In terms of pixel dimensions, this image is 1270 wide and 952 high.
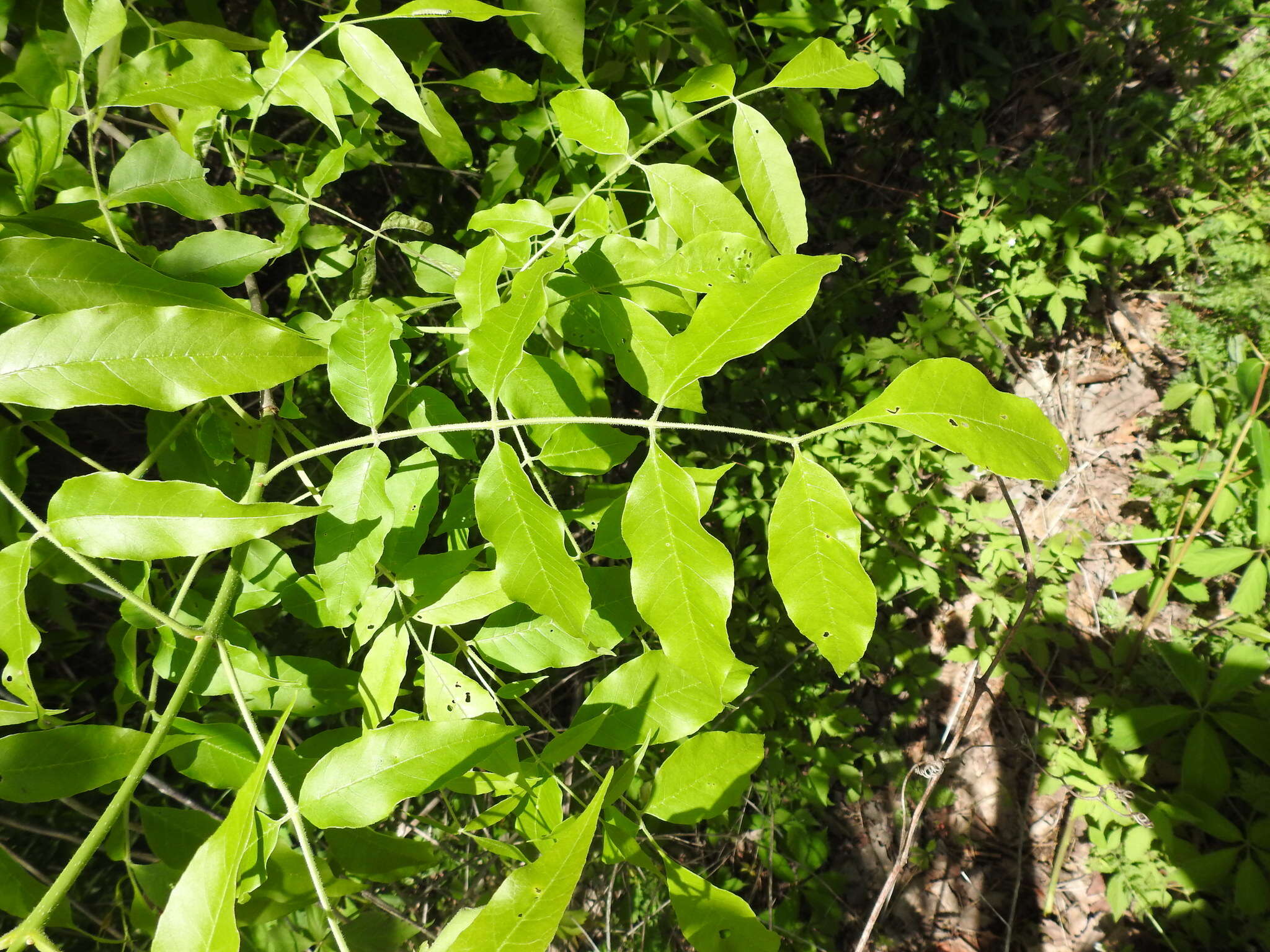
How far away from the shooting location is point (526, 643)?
109cm

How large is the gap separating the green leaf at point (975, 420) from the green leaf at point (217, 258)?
2.90 feet

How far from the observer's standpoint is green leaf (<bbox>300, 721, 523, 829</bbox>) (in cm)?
80

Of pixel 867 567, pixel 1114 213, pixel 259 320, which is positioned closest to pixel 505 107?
pixel 259 320

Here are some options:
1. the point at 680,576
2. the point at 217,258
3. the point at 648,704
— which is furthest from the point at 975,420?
the point at 217,258

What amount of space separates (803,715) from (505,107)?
243cm

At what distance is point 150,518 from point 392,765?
368 mm

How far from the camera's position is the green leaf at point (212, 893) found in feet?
2.02

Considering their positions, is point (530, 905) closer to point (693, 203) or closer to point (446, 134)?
point (693, 203)

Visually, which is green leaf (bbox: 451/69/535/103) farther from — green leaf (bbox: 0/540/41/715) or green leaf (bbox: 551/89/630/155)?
green leaf (bbox: 0/540/41/715)

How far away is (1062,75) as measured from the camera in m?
3.65

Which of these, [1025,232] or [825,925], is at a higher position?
[1025,232]

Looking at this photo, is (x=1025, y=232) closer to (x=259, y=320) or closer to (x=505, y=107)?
(x=505, y=107)

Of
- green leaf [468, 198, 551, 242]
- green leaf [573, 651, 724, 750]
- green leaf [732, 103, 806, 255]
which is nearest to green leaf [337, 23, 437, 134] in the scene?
green leaf [468, 198, 551, 242]

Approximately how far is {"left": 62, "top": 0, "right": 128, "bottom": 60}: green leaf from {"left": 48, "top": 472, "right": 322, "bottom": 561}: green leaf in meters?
0.66
